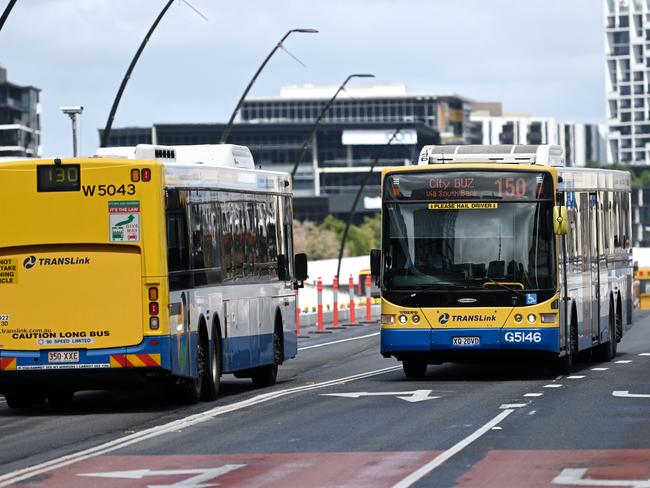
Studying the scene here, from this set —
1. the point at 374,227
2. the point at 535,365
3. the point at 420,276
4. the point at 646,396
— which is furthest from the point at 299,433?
the point at 374,227

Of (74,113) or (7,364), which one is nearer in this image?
(7,364)

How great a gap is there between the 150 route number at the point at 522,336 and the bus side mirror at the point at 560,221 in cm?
138

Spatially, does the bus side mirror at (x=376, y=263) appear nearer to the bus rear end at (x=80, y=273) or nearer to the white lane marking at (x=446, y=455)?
the bus rear end at (x=80, y=273)

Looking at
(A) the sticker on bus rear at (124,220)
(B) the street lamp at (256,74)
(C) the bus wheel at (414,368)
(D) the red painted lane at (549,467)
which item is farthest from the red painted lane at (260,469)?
(B) the street lamp at (256,74)

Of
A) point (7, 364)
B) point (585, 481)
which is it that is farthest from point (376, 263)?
point (585, 481)

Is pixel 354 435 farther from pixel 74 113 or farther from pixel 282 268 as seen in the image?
pixel 74 113

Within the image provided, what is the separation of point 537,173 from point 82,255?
26.1 ft

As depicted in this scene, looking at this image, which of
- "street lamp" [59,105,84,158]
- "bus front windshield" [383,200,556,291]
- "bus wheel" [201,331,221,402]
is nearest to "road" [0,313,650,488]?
"bus wheel" [201,331,221,402]

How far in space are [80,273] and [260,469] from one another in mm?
6622

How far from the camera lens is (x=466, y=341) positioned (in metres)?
26.6

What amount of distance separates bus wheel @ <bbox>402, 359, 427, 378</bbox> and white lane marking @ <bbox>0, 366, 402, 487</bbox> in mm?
1307

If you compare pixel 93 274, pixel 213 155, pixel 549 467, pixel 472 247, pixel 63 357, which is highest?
pixel 213 155

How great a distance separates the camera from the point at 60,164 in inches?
841

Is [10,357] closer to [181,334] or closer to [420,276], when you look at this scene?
[181,334]
